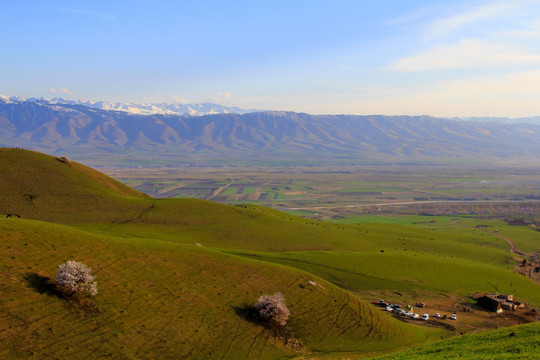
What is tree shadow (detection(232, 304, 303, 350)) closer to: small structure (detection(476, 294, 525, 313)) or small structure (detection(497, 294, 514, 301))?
small structure (detection(476, 294, 525, 313))

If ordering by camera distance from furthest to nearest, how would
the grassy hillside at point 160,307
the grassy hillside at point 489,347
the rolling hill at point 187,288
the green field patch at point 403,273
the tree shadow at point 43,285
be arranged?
the green field patch at point 403,273 < the tree shadow at point 43,285 < the rolling hill at point 187,288 < the grassy hillside at point 160,307 < the grassy hillside at point 489,347

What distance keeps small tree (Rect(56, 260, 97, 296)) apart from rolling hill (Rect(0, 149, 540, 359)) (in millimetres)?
970

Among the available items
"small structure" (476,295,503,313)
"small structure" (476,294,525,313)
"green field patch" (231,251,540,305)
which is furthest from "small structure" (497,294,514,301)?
"green field patch" (231,251,540,305)

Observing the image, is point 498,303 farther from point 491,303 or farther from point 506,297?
point 506,297

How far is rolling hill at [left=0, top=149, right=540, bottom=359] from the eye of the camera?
110ft

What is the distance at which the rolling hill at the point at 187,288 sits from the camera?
3359 centimetres

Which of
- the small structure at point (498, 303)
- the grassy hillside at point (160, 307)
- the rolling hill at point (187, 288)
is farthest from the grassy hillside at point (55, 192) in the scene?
the small structure at point (498, 303)

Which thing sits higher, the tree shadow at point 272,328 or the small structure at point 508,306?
the tree shadow at point 272,328

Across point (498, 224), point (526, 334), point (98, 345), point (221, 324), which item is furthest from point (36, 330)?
point (498, 224)

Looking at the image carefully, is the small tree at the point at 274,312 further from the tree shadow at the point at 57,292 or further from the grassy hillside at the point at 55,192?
the grassy hillside at the point at 55,192

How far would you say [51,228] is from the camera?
48031 millimetres

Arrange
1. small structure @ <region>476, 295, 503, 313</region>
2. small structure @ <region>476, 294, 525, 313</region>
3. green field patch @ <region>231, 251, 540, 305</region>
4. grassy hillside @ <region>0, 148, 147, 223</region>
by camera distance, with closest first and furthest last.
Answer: small structure @ <region>476, 295, 503, 313</region>
small structure @ <region>476, 294, 525, 313</region>
green field patch @ <region>231, 251, 540, 305</region>
grassy hillside @ <region>0, 148, 147, 223</region>

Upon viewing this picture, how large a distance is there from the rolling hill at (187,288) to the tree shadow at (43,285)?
4.8 inches

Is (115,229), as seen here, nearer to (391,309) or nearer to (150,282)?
(150,282)
